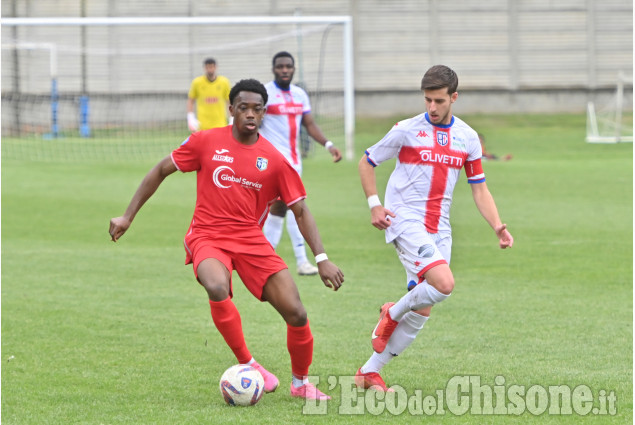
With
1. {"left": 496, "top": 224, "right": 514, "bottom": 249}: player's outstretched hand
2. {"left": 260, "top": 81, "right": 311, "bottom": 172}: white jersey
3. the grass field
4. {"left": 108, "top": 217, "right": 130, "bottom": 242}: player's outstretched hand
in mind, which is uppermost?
{"left": 260, "top": 81, "right": 311, "bottom": 172}: white jersey

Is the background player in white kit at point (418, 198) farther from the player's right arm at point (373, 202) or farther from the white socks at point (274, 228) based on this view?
the white socks at point (274, 228)

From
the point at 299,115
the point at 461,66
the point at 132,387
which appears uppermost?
the point at 461,66

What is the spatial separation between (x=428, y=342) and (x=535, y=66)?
36.2 meters

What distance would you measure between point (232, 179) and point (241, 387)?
50.0 inches

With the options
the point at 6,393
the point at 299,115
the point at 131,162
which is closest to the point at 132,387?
the point at 6,393

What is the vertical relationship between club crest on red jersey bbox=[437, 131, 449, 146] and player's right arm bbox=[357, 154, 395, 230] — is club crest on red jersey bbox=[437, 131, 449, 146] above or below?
above

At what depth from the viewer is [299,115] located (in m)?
10.8

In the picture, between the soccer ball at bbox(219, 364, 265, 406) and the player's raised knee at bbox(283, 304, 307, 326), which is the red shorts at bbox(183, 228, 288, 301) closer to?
the player's raised knee at bbox(283, 304, 307, 326)

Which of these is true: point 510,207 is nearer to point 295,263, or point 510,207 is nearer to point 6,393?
point 295,263

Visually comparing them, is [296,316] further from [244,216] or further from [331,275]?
[244,216]

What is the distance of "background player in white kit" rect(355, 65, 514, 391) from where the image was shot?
607 centimetres

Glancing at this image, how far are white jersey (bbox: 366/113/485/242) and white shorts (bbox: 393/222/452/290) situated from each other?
52mm

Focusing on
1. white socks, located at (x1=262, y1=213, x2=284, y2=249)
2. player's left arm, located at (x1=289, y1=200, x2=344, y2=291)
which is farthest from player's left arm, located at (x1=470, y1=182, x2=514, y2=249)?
white socks, located at (x1=262, y1=213, x2=284, y2=249)

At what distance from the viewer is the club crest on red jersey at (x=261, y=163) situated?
6043 mm
